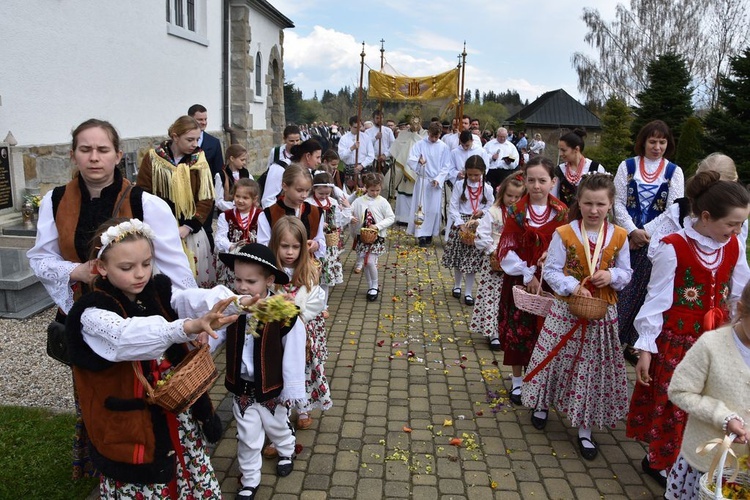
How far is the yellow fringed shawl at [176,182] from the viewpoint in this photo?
4.93m

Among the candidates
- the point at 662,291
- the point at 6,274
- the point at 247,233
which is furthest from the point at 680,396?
the point at 6,274

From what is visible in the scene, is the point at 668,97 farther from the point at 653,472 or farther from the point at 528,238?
the point at 653,472

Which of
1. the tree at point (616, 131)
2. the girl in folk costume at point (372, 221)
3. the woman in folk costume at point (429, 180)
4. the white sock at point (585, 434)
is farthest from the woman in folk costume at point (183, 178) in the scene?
the tree at point (616, 131)

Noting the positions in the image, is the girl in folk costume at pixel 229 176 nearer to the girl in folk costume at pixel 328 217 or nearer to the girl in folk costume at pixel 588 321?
the girl in folk costume at pixel 328 217

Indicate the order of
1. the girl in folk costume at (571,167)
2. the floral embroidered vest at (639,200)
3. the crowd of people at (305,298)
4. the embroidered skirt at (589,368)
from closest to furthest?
the crowd of people at (305,298) < the embroidered skirt at (589,368) < the floral embroidered vest at (639,200) < the girl in folk costume at (571,167)

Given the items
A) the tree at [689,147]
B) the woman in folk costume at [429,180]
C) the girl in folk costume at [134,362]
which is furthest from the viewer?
the tree at [689,147]

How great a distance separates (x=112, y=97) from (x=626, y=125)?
873 inches

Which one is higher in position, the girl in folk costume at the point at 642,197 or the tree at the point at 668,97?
the tree at the point at 668,97

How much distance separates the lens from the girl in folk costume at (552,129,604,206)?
22.4 ft

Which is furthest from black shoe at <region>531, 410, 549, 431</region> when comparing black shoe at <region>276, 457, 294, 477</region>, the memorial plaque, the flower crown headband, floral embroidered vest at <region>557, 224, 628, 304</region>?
the memorial plaque

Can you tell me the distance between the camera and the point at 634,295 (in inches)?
223

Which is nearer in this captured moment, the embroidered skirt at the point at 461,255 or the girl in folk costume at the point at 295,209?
the girl in folk costume at the point at 295,209

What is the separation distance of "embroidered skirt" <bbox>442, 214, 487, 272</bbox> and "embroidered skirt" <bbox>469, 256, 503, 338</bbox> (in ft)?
3.60

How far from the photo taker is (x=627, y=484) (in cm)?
390
